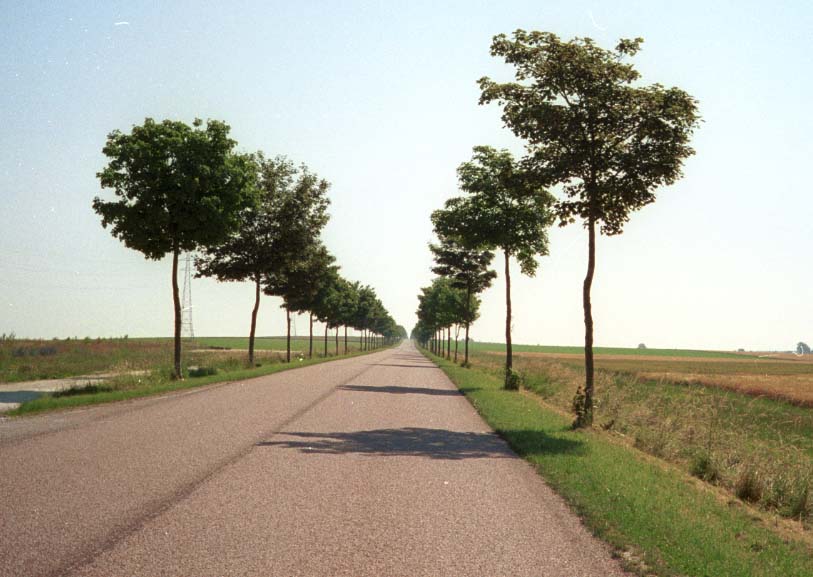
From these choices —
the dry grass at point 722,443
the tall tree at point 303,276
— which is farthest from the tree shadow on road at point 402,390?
the tall tree at point 303,276

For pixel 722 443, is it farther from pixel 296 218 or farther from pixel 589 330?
pixel 296 218

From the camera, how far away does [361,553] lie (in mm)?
5926

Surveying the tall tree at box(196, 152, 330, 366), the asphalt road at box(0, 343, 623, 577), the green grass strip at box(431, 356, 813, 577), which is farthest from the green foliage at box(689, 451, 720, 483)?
the tall tree at box(196, 152, 330, 366)

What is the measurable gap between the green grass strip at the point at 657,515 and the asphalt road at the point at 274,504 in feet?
1.16

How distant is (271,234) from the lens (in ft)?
139

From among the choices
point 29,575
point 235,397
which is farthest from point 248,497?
point 235,397

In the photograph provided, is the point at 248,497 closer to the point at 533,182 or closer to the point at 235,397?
the point at 533,182

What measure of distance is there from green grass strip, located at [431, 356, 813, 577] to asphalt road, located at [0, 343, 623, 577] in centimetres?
35

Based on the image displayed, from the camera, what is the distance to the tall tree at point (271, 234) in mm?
41125

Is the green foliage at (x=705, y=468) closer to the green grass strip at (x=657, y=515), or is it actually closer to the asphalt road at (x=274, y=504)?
the green grass strip at (x=657, y=515)

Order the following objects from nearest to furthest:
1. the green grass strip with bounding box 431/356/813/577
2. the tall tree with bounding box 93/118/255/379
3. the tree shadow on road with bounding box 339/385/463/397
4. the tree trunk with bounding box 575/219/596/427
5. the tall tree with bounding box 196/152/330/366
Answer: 1. the green grass strip with bounding box 431/356/813/577
2. the tree trunk with bounding box 575/219/596/427
3. the tree shadow on road with bounding box 339/385/463/397
4. the tall tree with bounding box 93/118/255/379
5. the tall tree with bounding box 196/152/330/366

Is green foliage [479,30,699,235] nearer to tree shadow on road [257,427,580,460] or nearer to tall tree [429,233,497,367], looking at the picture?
tree shadow on road [257,427,580,460]

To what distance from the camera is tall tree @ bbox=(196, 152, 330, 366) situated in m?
41.1

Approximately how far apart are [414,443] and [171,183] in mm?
19659
